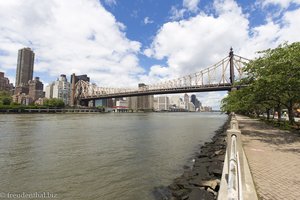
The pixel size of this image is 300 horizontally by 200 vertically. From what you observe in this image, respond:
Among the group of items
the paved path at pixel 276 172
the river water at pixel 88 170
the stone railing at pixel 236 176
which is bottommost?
the river water at pixel 88 170

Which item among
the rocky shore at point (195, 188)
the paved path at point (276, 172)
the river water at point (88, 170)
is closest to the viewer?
the paved path at point (276, 172)

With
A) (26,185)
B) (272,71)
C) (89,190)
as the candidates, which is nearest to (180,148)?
(272,71)

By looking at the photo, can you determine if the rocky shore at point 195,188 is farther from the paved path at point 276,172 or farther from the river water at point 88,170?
the paved path at point 276,172

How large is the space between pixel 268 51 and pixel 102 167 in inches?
551

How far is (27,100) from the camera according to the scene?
17800cm

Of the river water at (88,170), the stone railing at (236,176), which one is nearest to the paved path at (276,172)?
the stone railing at (236,176)

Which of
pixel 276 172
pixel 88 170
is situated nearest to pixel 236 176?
pixel 276 172

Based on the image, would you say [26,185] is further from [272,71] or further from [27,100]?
[27,100]

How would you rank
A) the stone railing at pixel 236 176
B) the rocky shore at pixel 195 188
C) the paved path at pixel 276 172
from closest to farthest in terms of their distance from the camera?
the stone railing at pixel 236 176
the paved path at pixel 276 172
the rocky shore at pixel 195 188

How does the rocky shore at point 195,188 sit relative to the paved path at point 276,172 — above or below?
below

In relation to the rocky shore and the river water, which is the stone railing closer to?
the rocky shore

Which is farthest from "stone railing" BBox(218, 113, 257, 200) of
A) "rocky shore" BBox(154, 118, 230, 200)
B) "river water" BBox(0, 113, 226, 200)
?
"river water" BBox(0, 113, 226, 200)

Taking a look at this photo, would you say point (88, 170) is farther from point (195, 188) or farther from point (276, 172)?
point (276, 172)

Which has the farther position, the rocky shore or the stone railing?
the rocky shore
